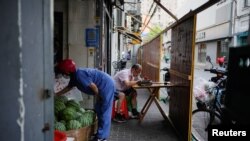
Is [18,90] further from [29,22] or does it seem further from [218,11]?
[218,11]

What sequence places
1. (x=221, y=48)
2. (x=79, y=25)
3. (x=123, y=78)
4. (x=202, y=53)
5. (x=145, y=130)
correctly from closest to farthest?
(x=145, y=130)
(x=79, y=25)
(x=123, y=78)
(x=221, y=48)
(x=202, y=53)

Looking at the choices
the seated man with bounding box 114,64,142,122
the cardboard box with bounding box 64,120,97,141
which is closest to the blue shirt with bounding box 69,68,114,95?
the cardboard box with bounding box 64,120,97,141

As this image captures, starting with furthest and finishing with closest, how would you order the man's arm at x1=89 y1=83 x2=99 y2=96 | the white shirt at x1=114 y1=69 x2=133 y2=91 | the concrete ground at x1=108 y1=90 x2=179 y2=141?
the white shirt at x1=114 y1=69 x2=133 y2=91 < the concrete ground at x1=108 y1=90 x2=179 y2=141 < the man's arm at x1=89 y1=83 x2=99 y2=96

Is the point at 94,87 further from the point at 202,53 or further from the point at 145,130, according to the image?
the point at 202,53

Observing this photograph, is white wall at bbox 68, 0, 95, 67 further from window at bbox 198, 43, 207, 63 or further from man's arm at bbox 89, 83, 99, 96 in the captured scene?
window at bbox 198, 43, 207, 63

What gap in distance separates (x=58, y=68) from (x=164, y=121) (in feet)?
12.8

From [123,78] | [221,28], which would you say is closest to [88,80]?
[123,78]

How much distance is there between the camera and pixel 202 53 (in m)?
40.6

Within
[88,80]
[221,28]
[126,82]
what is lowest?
[126,82]

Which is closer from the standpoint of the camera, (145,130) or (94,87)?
(94,87)

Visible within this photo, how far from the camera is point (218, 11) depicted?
3309 cm

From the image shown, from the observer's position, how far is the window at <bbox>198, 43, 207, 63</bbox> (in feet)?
128

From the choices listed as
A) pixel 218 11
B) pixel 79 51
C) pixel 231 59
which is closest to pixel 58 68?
pixel 79 51

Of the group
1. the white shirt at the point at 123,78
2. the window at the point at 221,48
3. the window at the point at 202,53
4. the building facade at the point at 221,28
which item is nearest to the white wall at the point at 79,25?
the white shirt at the point at 123,78
